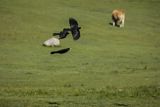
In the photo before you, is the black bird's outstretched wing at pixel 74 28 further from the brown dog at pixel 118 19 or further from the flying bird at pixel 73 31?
the brown dog at pixel 118 19

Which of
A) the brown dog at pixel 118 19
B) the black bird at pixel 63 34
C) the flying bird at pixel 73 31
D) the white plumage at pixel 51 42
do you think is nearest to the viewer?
the white plumage at pixel 51 42

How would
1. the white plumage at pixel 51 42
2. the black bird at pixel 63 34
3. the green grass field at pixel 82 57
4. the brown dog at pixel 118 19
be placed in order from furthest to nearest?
the brown dog at pixel 118 19
the black bird at pixel 63 34
the white plumage at pixel 51 42
the green grass field at pixel 82 57

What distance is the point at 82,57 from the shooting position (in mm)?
19828

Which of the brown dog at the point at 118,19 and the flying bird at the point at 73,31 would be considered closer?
the flying bird at the point at 73,31

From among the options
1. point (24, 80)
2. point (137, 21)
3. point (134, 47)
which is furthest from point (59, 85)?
point (137, 21)

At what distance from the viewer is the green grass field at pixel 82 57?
40.1ft

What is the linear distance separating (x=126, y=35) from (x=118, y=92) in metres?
13.4

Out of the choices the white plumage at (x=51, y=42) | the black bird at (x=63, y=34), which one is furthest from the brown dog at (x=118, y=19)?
the white plumage at (x=51, y=42)

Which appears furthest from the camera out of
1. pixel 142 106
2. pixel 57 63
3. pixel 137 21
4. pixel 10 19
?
pixel 137 21

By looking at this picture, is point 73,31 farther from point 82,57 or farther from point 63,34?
point 82,57

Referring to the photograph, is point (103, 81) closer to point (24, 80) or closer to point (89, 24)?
point (24, 80)

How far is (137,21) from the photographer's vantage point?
30.3m

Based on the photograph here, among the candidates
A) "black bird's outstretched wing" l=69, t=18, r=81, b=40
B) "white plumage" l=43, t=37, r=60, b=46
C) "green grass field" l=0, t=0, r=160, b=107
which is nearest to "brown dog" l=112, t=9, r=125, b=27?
"green grass field" l=0, t=0, r=160, b=107

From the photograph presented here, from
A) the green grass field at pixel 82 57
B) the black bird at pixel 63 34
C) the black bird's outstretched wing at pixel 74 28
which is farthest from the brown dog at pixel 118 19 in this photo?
the black bird at pixel 63 34
